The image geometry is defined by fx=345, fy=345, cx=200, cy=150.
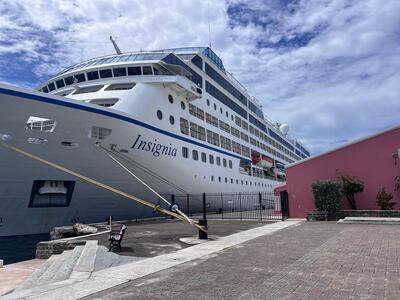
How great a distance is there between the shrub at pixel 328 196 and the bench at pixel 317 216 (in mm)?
225

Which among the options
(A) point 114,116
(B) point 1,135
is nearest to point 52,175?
(B) point 1,135

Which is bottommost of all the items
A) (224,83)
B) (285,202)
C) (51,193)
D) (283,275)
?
(283,275)

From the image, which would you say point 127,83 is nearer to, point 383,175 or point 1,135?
point 1,135

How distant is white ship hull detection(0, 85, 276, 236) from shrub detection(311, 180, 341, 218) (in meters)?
9.04

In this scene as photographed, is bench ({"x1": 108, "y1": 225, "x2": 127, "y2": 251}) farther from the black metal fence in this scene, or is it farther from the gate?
the gate

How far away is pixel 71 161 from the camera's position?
16703mm

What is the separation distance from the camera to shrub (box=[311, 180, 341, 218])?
17969 millimetres

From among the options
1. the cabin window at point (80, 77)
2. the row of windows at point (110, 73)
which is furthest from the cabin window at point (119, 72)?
the cabin window at point (80, 77)

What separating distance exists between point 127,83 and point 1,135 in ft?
31.6

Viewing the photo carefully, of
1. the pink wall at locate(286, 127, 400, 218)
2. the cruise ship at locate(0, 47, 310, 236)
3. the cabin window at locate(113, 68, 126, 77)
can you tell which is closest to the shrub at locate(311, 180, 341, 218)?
the pink wall at locate(286, 127, 400, 218)

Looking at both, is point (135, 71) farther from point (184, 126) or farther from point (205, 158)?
point (205, 158)

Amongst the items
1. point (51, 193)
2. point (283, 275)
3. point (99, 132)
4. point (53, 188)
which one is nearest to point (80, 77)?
point (99, 132)

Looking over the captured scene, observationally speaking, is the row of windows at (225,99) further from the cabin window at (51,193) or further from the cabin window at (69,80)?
the cabin window at (51,193)

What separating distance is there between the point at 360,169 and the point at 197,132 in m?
12.9
